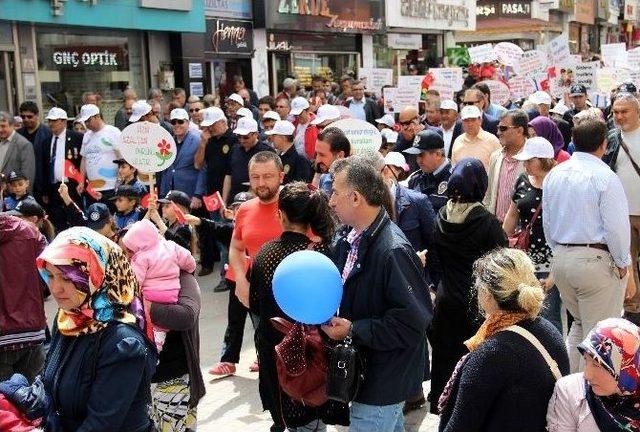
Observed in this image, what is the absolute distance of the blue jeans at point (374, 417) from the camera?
3719mm

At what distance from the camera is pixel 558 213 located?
17.4ft

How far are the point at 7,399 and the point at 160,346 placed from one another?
1434 millimetres

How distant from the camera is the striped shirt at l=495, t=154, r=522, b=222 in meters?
6.69

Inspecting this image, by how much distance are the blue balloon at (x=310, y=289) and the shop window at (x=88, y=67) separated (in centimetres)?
1151

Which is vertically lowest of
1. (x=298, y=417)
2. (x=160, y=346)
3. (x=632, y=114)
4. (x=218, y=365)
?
(x=218, y=365)

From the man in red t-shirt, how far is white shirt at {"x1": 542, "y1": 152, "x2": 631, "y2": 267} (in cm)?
181

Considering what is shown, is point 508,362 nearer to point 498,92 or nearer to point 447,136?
point 447,136

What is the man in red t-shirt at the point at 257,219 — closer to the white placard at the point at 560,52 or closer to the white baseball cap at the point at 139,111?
the white baseball cap at the point at 139,111

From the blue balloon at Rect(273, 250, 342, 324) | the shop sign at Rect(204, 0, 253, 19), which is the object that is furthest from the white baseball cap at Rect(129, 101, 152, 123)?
the blue balloon at Rect(273, 250, 342, 324)

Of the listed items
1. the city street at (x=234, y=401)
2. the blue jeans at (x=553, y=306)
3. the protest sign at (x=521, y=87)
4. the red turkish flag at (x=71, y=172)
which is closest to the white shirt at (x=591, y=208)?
the blue jeans at (x=553, y=306)

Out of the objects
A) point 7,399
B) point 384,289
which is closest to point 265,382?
point 384,289

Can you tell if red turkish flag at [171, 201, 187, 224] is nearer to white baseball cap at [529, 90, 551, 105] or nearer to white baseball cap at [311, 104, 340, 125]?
white baseball cap at [311, 104, 340, 125]

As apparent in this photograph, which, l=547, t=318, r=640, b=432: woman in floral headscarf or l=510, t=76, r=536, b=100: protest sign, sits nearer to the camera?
l=547, t=318, r=640, b=432: woman in floral headscarf

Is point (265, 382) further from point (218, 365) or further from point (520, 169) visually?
point (520, 169)
